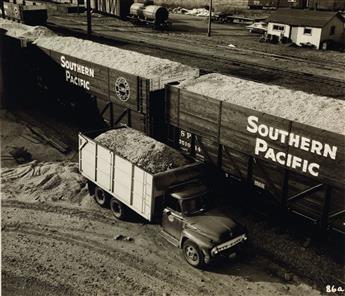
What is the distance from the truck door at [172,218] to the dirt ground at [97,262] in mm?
609

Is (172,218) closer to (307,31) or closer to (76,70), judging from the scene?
(76,70)

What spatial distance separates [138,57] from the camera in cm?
2159

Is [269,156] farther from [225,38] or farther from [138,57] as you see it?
[225,38]

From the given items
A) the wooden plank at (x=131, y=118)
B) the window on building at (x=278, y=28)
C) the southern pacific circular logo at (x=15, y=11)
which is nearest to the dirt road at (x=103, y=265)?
the wooden plank at (x=131, y=118)

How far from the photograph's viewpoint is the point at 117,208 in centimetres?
1483

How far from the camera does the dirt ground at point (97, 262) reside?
11.6 meters

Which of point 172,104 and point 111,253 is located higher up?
point 172,104

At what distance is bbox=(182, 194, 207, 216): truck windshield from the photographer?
12.9 m

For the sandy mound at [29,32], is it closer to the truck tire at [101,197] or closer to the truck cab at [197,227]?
the truck tire at [101,197]

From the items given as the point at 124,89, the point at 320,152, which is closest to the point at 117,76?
the point at 124,89

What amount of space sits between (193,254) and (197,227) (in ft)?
2.70

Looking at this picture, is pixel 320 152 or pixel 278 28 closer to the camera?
pixel 320 152

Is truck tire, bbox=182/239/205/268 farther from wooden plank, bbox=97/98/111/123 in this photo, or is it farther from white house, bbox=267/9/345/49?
white house, bbox=267/9/345/49

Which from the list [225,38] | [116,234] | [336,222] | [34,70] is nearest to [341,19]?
[225,38]
